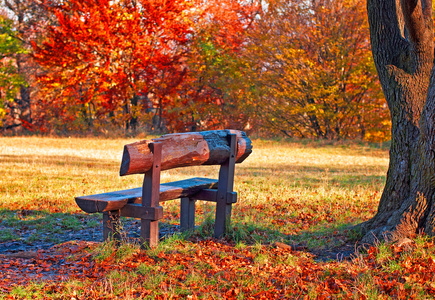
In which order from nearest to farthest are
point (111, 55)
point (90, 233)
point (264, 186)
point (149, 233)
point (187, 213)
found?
point (149, 233) < point (187, 213) < point (90, 233) < point (264, 186) < point (111, 55)

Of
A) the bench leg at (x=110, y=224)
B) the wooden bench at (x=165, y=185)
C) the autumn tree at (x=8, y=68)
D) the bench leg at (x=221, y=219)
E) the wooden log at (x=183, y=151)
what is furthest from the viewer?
the autumn tree at (x=8, y=68)

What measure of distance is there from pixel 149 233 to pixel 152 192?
0.47 m

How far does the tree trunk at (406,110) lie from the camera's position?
470 cm

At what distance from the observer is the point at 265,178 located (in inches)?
421

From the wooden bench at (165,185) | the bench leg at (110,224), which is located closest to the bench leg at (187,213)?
the wooden bench at (165,185)

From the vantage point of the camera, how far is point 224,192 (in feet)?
18.7

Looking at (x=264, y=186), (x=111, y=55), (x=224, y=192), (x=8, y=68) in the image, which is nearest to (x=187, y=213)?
(x=224, y=192)

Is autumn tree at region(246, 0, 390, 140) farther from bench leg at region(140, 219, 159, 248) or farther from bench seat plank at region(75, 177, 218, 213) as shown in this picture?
bench leg at region(140, 219, 159, 248)

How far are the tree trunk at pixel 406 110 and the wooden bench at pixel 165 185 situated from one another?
1710 mm

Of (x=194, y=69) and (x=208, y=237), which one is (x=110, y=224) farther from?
(x=194, y=69)

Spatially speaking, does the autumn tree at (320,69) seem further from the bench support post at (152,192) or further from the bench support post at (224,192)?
the bench support post at (152,192)

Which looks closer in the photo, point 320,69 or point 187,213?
point 187,213

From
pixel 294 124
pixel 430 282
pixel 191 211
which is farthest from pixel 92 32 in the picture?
pixel 430 282

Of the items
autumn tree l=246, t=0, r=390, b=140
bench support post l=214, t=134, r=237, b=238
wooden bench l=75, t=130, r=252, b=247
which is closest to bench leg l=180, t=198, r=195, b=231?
wooden bench l=75, t=130, r=252, b=247
